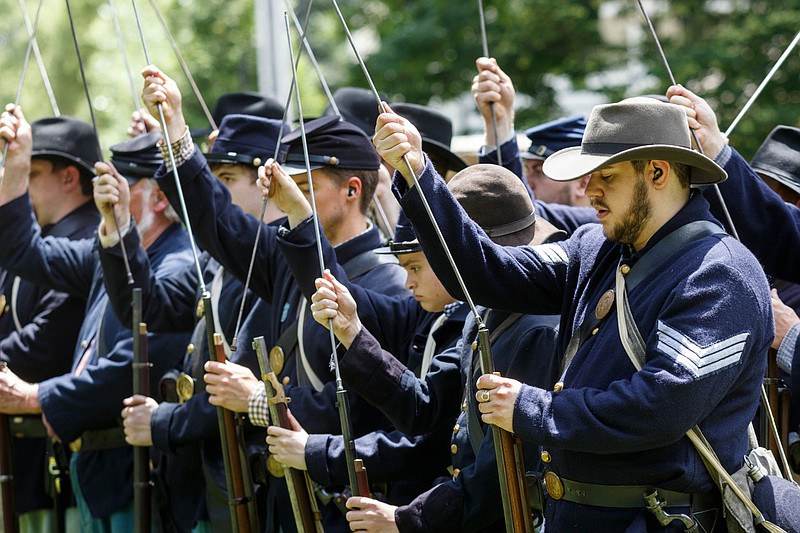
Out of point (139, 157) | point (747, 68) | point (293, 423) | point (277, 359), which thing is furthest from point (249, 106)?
point (747, 68)

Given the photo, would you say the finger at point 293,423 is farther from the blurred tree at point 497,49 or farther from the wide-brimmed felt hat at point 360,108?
the blurred tree at point 497,49

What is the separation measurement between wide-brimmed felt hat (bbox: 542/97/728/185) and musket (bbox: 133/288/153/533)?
7.57 ft

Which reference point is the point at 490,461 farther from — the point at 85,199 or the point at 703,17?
the point at 703,17

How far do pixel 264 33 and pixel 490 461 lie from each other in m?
6.81

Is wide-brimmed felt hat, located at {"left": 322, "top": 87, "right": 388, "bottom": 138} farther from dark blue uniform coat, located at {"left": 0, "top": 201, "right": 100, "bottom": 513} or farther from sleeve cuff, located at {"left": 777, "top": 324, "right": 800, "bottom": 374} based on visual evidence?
sleeve cuff, located at {"left": 777, "top": 324, "right": 800, "bottom": 374}

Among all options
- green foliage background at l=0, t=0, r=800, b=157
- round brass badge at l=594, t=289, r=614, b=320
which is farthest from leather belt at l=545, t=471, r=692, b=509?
green foliage background at l=0, t=0, r=800, b=157

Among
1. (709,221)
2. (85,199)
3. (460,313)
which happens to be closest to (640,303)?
(709,221)

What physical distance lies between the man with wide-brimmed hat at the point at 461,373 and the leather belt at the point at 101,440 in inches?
A: 83.1

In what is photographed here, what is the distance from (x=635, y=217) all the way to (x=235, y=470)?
2.01 metres

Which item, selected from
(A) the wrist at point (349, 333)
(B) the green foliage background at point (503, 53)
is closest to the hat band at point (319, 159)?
(A) the wrist at point (349, 333)

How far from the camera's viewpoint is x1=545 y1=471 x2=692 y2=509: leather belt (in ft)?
10.4

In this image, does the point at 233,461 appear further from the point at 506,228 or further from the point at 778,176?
the point at 778,176

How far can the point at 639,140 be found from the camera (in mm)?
3270

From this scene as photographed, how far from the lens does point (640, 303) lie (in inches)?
127
